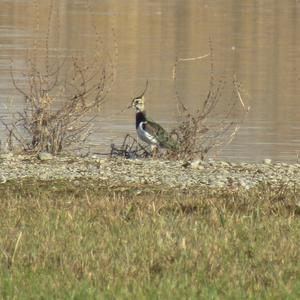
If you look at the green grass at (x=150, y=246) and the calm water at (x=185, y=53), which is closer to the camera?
the green grass at (x=150, y=246)

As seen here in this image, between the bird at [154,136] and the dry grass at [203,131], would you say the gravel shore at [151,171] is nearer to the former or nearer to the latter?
the bird at [154,136]

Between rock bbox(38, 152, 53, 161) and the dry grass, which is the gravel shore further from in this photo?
the dry grass

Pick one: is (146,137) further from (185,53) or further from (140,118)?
(185,53)

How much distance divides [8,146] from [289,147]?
13.7 feet

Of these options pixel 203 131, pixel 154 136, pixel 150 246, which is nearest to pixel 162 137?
pixel 154 136

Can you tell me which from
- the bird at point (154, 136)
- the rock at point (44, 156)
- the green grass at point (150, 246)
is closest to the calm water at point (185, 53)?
the bird at point (154, 136)

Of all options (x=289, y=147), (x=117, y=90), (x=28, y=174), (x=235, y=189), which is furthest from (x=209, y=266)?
(x=117, y=90)

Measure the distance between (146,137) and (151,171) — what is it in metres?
2.75

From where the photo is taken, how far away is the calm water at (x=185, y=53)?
1822 centimetres

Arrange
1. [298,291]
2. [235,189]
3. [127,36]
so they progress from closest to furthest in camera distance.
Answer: [298,291] → [235,189] → [127,36]

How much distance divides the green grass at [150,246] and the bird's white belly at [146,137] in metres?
4.29

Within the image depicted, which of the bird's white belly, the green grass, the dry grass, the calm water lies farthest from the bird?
the green grass

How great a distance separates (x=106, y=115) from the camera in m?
19.0

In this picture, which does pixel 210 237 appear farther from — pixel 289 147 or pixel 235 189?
pixel 289 147
